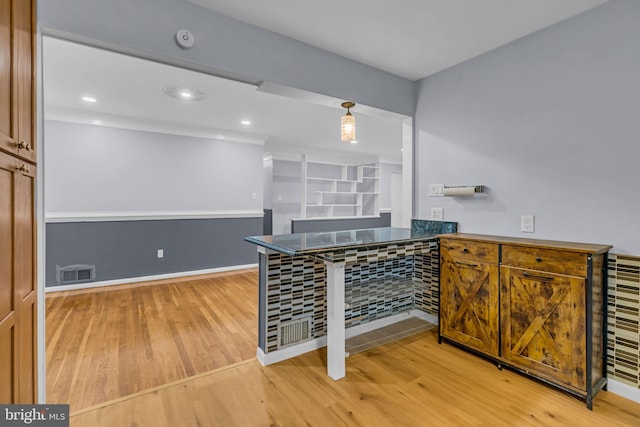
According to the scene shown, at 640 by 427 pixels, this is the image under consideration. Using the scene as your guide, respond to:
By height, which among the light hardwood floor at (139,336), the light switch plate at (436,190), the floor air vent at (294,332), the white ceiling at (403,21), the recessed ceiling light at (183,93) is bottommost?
the light hardwood floor at (139,336)

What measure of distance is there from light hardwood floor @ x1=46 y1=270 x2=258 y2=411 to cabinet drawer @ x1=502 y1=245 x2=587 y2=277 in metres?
2.08

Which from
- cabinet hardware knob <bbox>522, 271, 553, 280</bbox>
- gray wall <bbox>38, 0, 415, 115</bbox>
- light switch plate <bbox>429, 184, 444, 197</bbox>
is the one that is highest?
gray wall <bbox>38, 0, 415, 115</bbox>

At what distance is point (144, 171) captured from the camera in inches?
180

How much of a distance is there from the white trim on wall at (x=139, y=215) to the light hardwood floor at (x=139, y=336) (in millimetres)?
970

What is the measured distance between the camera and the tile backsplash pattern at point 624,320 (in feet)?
6.04

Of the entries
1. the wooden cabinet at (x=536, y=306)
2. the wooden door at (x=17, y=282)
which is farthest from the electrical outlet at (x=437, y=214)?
the wooden door at (x=17, y=282)

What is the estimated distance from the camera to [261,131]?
5.04 m

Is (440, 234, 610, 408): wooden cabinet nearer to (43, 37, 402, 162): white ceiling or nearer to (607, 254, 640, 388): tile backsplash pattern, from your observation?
(607, 254, 640, 388): tile backsplash pattern

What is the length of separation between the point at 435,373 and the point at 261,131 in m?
4.22

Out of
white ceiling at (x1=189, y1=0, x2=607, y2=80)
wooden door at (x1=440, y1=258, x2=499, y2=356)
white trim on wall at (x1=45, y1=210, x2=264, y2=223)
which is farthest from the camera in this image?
white trim on wall at (x1=45, y1=210, x2=264, y2=223)

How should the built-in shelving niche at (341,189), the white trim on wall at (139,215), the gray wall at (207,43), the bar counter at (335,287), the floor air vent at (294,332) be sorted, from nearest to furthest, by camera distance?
the gray wall at (207,43) → the bar counter at (335,287) → the floor air vent at (294,332) → the white trim on wall at (139,215) → the built-in shelving niche at (341,189)

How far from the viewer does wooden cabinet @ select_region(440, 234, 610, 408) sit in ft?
5.87

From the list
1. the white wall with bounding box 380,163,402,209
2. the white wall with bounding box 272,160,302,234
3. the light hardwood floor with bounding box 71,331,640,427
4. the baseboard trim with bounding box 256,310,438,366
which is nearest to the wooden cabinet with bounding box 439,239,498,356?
the light hardwood floor with bounding box 71,331,640,427

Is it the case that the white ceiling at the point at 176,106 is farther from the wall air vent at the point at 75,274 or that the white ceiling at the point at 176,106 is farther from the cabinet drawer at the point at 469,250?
the wall air vent at the point at 75,274
